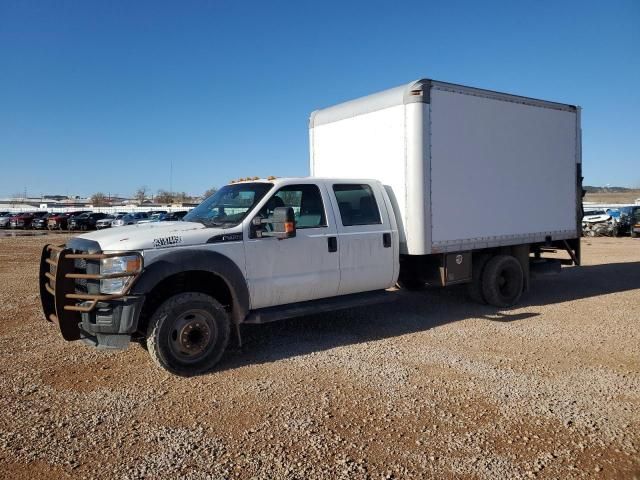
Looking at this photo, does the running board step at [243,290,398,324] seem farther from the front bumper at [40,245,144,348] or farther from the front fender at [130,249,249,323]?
the front bumper at [40,245,144,348]

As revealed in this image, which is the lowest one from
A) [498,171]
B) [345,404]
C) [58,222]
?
Answer: [345,404]

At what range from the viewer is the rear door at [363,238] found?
6.48 m

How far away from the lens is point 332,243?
632cm

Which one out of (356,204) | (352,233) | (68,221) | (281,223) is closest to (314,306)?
(352,233)

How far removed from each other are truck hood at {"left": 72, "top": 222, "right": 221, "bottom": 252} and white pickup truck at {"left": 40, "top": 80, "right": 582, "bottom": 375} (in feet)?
0.06

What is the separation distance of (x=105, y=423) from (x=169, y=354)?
1082 mm

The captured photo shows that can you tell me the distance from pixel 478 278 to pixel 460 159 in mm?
1948

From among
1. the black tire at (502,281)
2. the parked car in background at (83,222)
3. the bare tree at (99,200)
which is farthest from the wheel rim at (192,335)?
the bare tree at (99,200)

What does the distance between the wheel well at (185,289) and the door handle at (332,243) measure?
4.42 feet

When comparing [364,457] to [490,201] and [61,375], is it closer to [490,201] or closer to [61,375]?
[61,375]

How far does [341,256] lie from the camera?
6391 millimetres

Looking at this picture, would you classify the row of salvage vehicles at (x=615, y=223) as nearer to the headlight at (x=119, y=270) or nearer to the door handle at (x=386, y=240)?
the door handle at (x=386, y=240)

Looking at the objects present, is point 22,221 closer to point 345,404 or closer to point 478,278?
point 478,278

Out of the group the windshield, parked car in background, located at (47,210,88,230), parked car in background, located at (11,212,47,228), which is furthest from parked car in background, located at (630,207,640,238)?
parked car in background, located at (11,212,47,228)
